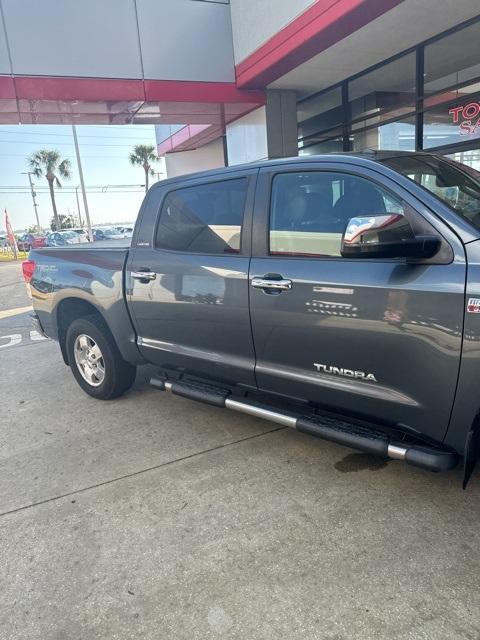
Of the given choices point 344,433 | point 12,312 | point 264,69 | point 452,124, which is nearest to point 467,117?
point 452,124

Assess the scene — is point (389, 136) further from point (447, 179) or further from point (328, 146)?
point (447, 179)

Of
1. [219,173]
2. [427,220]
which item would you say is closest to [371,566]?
[427,220]

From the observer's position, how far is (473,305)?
220cm

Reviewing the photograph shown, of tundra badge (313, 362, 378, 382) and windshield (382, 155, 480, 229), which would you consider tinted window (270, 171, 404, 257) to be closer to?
windshield (382, 155, 480, 229)

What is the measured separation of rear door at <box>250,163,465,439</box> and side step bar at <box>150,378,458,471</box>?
11 centimetres

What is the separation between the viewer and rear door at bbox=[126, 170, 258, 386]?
3.19m

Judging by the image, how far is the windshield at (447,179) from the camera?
253cm

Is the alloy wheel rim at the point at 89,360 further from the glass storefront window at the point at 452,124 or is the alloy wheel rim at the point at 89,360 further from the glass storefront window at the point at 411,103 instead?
the glass storefront window at the point at 452,124

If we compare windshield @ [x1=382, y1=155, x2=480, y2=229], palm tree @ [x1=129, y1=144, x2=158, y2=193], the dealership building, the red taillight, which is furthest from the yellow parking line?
palm tree @ [x1=129, y1=144, x2=158, y2=193]

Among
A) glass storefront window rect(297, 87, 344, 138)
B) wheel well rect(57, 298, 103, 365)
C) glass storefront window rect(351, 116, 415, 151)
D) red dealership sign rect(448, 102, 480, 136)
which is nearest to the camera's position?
wheel well rect(57, 298, 103, 365)

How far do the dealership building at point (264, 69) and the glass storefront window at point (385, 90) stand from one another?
0.07 ft

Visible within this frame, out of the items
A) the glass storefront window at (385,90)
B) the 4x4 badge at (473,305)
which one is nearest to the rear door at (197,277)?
the 4x4 badge at (473,305)

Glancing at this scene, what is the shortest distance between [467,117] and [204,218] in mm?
6256

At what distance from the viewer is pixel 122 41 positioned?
9328 mm
